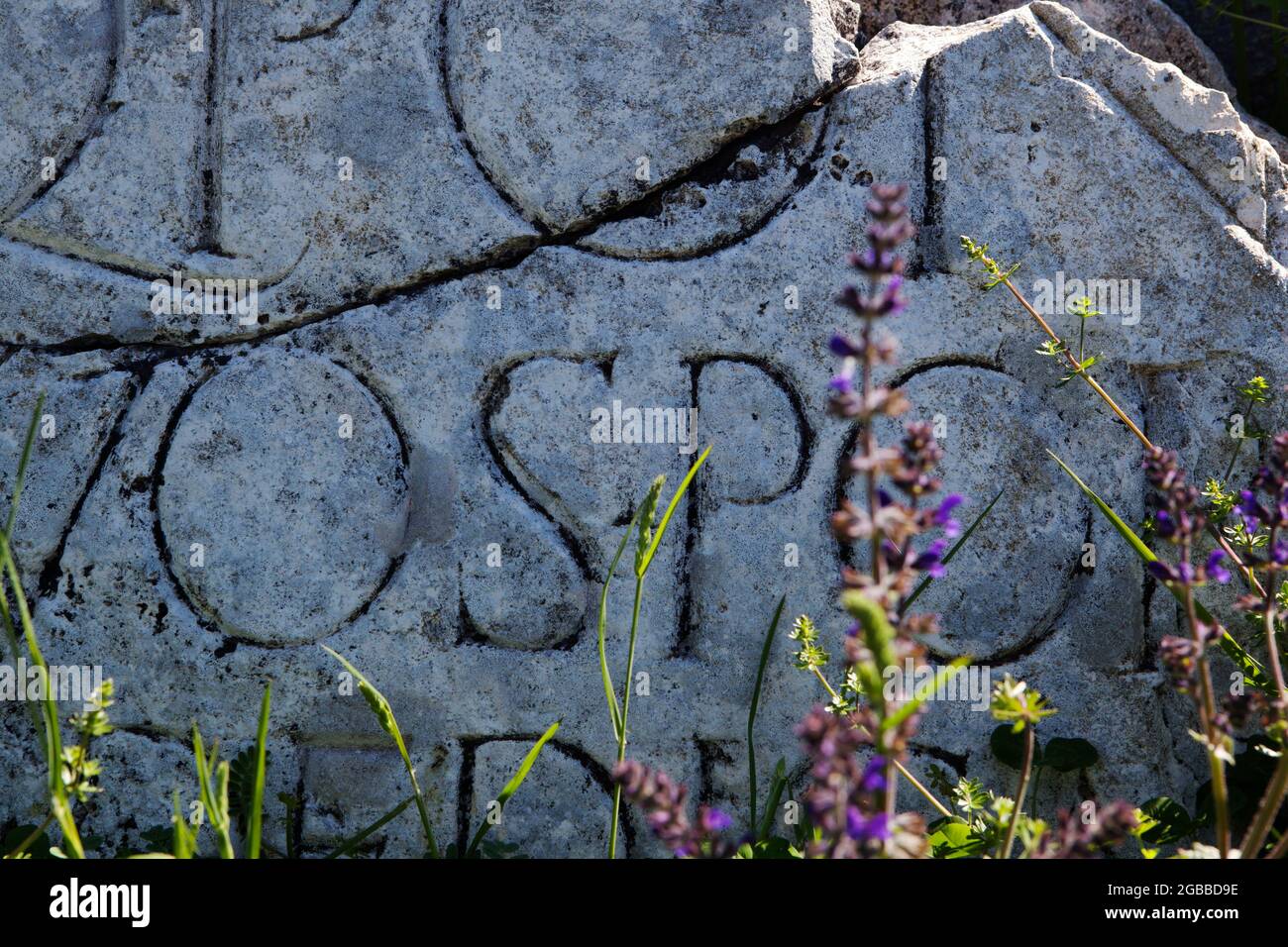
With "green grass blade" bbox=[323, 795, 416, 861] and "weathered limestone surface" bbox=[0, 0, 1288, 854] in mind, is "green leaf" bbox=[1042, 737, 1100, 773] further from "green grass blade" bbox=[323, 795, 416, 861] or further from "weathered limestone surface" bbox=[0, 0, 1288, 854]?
"green grass blade" bbox=[323, 795, 416, 861]

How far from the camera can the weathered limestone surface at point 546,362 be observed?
2.71 meters

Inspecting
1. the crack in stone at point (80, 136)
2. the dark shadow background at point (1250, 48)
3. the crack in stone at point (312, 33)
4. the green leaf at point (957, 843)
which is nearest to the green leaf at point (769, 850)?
the green leaf at point (957, 843)

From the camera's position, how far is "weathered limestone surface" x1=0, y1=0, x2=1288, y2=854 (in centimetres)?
271

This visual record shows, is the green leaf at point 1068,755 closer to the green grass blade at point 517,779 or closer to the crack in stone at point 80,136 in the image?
the green grass blade at point 517,779

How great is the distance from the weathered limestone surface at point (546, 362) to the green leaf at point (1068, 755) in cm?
10

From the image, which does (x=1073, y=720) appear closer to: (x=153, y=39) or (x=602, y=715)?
(x=602, y=715)

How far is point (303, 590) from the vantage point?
2729mm

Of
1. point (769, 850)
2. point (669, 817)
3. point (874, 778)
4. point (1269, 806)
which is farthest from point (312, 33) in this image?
point (1269, 806)

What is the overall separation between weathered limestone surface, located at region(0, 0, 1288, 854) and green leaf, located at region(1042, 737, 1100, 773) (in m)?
0.10

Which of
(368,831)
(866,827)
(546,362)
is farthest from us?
(546,362)

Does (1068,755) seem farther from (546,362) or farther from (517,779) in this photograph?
(546,362)

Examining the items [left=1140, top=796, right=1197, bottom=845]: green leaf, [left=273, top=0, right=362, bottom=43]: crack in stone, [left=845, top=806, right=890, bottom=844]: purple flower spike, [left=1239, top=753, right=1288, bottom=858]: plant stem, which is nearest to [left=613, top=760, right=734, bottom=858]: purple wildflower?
[left=845, top=806, right=890, bottom=844]: purple flower spike

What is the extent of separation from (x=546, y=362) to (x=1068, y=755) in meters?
1.48

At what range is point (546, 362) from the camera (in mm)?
2801
